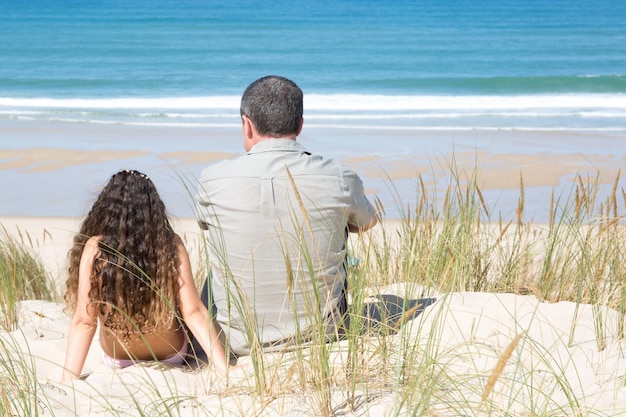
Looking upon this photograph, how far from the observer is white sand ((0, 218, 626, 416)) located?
8.38 feet

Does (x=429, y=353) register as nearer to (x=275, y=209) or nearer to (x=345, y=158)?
(x=275, y=209)

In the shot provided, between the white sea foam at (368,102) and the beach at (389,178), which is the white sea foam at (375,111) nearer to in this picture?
the white sea foam at (368,102)

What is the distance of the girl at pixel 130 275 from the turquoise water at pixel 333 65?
12.1 metres

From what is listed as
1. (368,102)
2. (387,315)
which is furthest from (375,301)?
(368,102)

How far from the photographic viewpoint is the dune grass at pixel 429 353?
253 centimetres

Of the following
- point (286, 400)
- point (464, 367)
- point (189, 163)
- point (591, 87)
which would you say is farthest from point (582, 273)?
point (591, 87)

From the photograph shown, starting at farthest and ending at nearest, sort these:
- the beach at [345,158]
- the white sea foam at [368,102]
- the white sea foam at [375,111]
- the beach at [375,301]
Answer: the white sea foam at [368,102], the white sea foam at [375,111], the beach at [345,158], the beach at [375,301]

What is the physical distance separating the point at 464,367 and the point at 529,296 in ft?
3.85

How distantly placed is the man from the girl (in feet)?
→ 0.54

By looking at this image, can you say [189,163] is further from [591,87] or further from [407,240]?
[591,87]

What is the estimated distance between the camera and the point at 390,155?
1162 centimetres

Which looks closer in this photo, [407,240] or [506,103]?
[407,240]

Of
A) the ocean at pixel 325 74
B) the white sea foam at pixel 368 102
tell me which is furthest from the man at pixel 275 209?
the white sea foam at pixel 368 102

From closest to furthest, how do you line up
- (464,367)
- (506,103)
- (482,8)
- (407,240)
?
(464,367) → (407,240) → (506,103) → (482,8)
